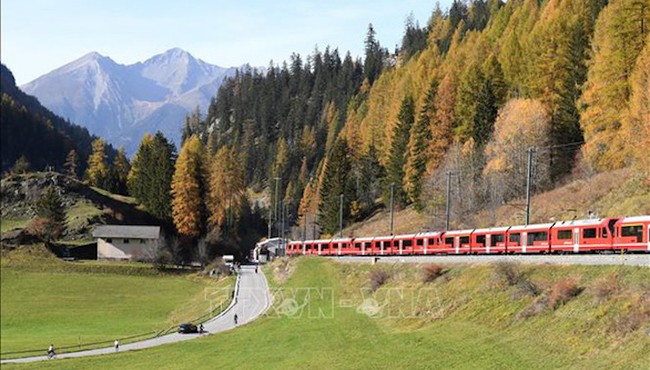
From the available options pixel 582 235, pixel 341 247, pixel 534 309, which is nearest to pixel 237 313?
pixel 341 247

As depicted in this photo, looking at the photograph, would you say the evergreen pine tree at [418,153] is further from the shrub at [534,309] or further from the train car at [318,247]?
the shrub at [534,309]

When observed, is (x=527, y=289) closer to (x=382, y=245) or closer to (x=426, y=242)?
(x=426, y=242)

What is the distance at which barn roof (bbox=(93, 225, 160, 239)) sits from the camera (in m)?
95.0

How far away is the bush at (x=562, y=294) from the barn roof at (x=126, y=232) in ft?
245

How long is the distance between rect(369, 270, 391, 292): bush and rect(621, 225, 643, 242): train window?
18.7 metres

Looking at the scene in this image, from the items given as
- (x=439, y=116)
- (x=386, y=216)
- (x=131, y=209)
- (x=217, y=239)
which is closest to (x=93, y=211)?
(x=131, y=209)

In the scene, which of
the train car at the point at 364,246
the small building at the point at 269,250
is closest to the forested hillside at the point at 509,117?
the small building at the point at 269,250

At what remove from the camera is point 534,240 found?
43.9 metres

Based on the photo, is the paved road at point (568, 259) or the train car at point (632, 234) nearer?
the paved road at point (568, 259)

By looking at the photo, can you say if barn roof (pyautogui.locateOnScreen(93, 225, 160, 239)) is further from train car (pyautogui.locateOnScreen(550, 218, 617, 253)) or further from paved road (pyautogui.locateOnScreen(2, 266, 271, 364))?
train car (pyautogui.locateOnScreen(550, 218, 617, 253))

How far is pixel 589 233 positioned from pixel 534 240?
587cm

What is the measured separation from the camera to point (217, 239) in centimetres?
11212

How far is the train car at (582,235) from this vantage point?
36875mm

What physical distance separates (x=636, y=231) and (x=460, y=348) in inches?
529
